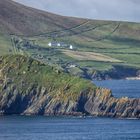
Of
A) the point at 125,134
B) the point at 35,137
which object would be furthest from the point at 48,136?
the point at 125,134

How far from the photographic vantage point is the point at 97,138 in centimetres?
18575

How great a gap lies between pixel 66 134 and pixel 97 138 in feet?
34.9

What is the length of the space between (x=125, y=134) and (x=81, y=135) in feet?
32.6

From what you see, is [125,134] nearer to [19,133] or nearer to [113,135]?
[113,135]

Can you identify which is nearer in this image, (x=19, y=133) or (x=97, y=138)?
(x=97, y=138)

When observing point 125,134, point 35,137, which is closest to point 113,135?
point 125,134

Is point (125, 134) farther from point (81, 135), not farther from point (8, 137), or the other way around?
point (8, 137)

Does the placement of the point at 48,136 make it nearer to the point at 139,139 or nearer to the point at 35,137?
the point at 35,137

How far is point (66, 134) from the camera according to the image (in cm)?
19412

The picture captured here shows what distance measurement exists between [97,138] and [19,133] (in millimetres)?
20918

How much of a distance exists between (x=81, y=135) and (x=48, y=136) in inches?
282

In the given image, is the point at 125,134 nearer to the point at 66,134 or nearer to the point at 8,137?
the point at 66,134

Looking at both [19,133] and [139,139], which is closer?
[139,139]

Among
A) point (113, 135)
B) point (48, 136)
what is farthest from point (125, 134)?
point (48, 136)
